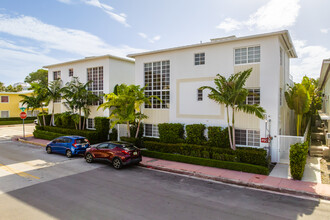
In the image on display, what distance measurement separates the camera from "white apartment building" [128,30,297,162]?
15.0m

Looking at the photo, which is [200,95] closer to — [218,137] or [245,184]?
[218,137]

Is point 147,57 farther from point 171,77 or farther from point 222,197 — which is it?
point 222,197

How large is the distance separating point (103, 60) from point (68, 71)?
595 cm

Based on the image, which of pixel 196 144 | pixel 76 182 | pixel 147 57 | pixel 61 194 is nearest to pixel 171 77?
pixel 147 57

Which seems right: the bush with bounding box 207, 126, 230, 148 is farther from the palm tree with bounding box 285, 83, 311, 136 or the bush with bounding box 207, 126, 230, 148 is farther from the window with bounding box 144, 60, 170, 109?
the palm tree with bounding box 285, 83, 311, 136

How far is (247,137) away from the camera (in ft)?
51.5

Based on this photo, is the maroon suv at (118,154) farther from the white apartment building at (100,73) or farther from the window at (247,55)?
the window at (247,55)

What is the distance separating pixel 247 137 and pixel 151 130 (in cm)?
827

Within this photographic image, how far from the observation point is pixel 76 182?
11.6 metres

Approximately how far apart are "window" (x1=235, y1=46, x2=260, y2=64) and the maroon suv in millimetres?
9256

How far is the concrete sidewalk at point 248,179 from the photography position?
10.4m

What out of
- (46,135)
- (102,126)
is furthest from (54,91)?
(102,126)

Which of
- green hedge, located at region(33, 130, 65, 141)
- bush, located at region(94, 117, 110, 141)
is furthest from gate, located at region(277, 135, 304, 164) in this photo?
green hedge, located at region(33, 130, 65, 141)

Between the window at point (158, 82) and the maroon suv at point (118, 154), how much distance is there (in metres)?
6.13
